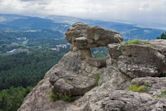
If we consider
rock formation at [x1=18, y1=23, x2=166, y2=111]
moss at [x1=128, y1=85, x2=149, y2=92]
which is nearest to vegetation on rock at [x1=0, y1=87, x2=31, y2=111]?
rock formation at [x1=18, y1=23, x2=166, y2=111]

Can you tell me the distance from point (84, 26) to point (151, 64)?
9.69 meters

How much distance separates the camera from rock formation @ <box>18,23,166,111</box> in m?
17.0

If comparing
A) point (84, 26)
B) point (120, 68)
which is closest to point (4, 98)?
point (84, 26)

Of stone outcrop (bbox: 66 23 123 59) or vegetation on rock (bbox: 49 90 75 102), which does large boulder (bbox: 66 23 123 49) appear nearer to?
stone outcrop (bbox: 66 23 123 59)

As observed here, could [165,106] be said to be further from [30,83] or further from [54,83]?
[30,83]

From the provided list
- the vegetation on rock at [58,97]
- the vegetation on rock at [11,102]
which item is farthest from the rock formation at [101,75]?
the vegetation on rock at [11,102]

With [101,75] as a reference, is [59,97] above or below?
below

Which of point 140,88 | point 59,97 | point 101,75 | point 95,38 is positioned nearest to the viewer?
point 140,88

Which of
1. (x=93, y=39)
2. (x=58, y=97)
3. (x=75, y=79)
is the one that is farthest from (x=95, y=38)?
(x=58, y=97)

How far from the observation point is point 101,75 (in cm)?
2527

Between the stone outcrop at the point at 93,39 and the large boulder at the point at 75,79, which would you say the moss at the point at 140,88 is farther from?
the stone outcrop at the point at 93,39

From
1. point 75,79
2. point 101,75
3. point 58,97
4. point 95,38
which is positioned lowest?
point 58,97

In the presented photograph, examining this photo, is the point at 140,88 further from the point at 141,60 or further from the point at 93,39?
the point at 93,39

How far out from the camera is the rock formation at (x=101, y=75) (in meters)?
17.0
